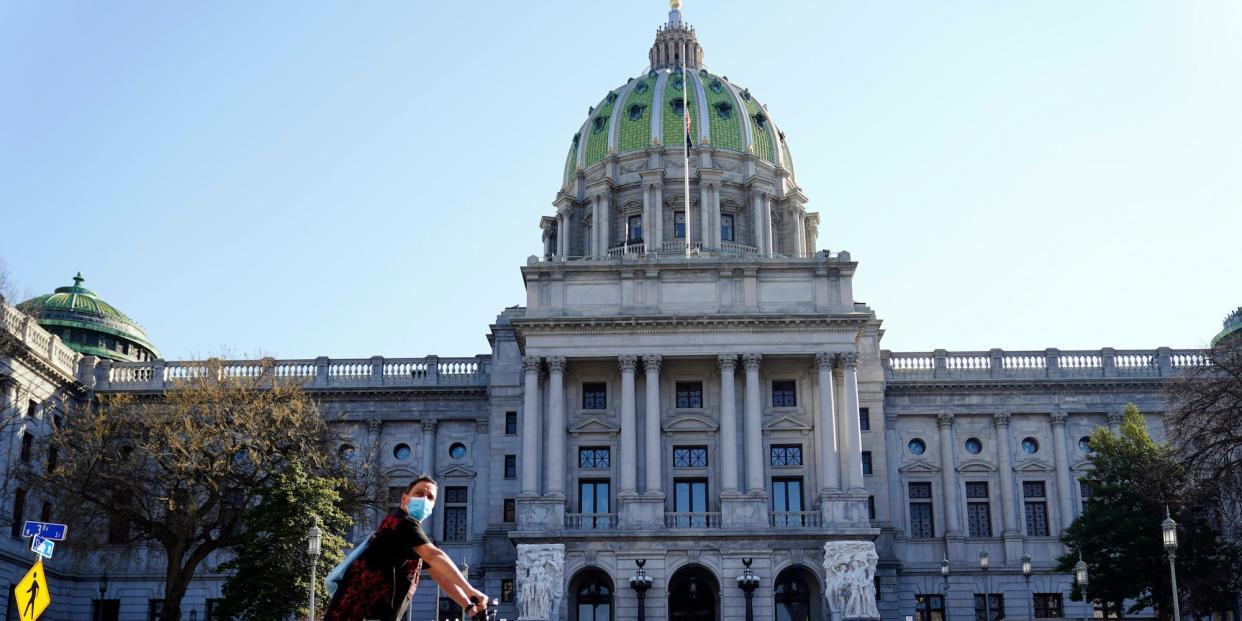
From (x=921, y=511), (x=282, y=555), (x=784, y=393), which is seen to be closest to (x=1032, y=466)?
(x=921, y=511)

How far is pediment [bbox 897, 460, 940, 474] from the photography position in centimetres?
7025

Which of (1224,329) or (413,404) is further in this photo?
(1224,329)

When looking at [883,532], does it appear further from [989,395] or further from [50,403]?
[50,403]

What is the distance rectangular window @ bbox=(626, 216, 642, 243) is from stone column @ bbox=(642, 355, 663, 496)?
27.7 m

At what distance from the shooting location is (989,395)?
71438 millimetres

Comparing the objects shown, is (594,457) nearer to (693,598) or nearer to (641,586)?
(641,586)

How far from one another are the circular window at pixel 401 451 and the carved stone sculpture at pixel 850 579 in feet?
82.3

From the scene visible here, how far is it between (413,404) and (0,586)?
22.1m

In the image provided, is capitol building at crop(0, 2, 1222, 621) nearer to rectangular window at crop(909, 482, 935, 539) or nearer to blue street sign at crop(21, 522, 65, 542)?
rectangular window at crop(909, 482, 935, 539)

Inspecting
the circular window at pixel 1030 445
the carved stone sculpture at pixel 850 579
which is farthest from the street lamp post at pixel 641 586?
the circular window at pixel 1030 445

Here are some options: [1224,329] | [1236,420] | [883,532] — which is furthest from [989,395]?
[1236,420]

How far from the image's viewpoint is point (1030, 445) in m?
71.2

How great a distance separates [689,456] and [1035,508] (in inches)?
811

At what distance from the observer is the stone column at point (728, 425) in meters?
59.5
